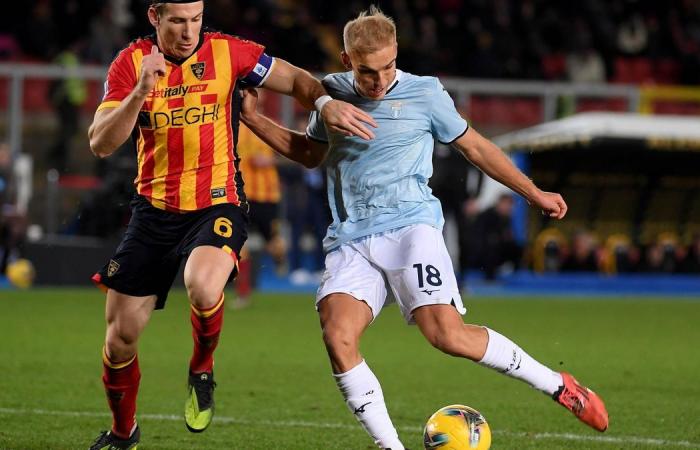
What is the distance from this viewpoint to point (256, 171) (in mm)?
13383

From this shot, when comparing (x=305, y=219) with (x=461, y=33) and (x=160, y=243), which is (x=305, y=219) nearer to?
(x=461, y=33)

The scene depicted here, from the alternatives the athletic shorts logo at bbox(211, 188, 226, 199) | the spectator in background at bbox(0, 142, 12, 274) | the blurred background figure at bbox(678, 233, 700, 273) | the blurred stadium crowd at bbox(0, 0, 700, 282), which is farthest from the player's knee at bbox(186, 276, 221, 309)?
the blurred background figure at bbox(678, 233, 700, 273)

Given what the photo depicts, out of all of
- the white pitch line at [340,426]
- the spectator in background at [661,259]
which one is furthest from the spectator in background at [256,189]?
the spectator in background at [661,259]

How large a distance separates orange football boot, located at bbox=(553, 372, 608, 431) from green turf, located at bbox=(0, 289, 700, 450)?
50 cm

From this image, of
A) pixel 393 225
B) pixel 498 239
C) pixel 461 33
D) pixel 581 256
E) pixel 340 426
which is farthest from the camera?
pixel 461 33

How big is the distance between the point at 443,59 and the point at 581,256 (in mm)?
4890

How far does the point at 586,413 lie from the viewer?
5.71m

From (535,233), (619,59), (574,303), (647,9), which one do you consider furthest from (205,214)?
(647,9)

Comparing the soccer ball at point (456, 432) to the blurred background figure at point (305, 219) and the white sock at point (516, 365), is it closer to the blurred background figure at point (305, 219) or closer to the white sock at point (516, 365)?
the white sock at point (516, 365)

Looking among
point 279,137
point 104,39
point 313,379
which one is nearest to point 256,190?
point 313,379

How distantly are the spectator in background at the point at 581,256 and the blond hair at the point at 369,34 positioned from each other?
558 inches

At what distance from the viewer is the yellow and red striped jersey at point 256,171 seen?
43.7 ft

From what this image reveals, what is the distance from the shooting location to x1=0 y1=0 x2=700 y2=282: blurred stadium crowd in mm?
16938

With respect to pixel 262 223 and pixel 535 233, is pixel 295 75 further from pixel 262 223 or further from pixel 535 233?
pixel 535 233
